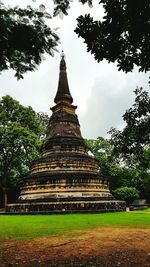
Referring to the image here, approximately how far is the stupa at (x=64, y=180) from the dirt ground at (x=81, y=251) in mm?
11702

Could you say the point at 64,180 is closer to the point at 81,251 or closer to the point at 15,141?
the point at 15,141

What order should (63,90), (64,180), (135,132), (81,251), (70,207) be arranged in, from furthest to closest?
(63,90)
(64,180)
(70,207)
(135,132)
(81,251)

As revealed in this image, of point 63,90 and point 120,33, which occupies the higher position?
point 63,90

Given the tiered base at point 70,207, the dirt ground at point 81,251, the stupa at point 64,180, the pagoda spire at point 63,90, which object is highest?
the pagoda spire at point 63,90

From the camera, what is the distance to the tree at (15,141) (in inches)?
1272

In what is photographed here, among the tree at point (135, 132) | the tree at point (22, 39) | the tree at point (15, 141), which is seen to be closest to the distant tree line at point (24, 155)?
the tree at point (15, 141)

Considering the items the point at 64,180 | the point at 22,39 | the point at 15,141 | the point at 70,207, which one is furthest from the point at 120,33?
the point at 15,141

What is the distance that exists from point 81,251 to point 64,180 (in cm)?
1612

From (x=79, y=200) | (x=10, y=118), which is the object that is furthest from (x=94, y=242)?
(x=10, y=118)

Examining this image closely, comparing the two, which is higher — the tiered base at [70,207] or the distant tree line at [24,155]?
the distant tree line at [24,155]

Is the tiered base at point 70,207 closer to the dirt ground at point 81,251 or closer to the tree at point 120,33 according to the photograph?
the dirt ground at point 81,251

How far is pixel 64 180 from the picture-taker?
2381 cm

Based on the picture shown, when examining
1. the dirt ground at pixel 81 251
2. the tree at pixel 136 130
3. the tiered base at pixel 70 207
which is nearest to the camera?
the dirt ground at pixel 81 251

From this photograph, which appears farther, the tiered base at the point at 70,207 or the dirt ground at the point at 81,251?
the tiered base at the point at 70,207
